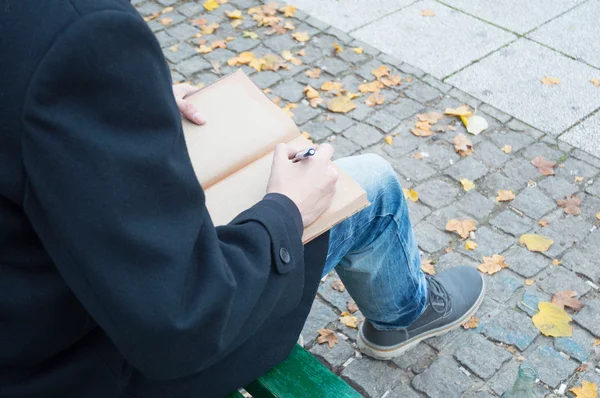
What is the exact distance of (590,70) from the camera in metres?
4.60

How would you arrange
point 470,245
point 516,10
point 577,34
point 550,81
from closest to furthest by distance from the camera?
point 470,245, point 550,81, point 577,34, point 516,10

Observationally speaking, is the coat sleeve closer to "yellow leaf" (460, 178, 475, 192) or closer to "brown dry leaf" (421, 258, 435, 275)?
"brown dry leaf" (421, 258, 435, 275)

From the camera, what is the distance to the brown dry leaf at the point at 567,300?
3125mm

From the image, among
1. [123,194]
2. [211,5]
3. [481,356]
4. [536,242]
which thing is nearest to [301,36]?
[211,5]

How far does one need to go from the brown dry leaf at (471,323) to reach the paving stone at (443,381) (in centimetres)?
19

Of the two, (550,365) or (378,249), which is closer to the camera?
(378,249)

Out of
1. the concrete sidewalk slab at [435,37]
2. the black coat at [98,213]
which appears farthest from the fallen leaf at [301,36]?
the black coat at [98,213]

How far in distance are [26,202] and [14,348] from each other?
0.34 meters

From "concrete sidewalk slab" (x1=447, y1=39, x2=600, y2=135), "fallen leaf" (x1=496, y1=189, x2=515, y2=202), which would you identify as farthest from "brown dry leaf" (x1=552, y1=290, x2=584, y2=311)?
"concrete sidewalk slab" (x1=447, y1=39, x2=600, y2=135)

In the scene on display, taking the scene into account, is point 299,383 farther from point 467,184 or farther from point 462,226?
point 467,184

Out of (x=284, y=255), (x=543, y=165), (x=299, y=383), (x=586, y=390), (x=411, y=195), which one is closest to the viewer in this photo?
(x=284, y=255)

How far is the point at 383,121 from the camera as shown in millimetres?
4270

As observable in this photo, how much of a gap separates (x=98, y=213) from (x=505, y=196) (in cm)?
280

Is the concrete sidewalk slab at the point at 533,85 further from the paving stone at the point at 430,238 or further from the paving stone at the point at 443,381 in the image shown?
the paving stone at the point at 443,381
